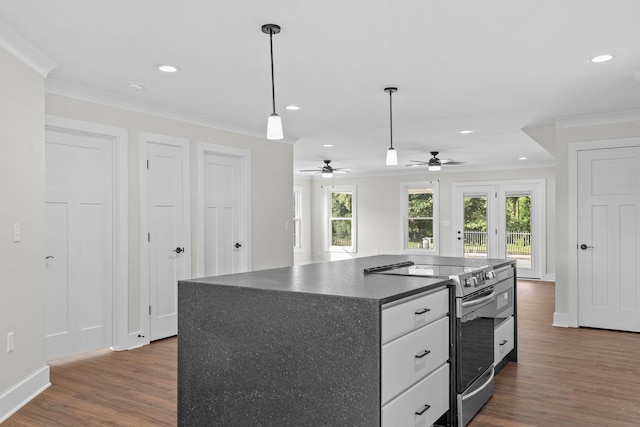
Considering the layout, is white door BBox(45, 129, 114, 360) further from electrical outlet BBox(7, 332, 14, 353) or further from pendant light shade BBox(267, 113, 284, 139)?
pendant light shade BBox(267, 113, 284, 139)

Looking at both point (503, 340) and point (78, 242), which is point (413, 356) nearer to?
point (503, 340)

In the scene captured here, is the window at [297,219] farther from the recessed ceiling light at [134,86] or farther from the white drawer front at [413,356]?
the white drawer front at [413,356]

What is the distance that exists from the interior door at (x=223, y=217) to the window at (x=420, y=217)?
592 centimetres

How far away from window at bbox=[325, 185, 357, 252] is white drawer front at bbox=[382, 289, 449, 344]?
9.18 meters

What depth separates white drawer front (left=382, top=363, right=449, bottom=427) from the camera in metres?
2.04

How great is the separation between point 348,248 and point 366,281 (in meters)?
9.40

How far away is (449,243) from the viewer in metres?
10.4

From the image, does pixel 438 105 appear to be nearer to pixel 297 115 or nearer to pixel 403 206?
pixel 297 115

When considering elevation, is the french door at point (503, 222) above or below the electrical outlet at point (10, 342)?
above

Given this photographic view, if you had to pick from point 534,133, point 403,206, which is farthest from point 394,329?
point 403,206

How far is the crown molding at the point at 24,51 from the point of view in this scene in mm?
2805

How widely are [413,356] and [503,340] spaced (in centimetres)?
168

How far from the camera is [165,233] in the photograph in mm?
4781

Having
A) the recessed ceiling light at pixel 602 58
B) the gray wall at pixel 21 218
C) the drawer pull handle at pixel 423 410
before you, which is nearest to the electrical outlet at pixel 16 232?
the gray wall at pixel 21 218
